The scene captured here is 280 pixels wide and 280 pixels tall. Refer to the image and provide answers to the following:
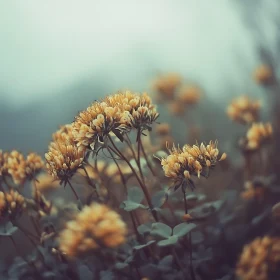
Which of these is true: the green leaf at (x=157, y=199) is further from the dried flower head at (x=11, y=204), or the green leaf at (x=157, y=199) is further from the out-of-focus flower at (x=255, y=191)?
the out-of-focus flower at (x=255, y=191)

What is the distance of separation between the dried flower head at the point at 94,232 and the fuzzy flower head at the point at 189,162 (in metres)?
0.25

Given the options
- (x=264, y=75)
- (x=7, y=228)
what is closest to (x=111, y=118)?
(x=7, y=228)

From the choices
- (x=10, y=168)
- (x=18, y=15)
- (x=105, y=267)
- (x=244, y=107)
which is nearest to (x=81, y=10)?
(x=18, y=15)

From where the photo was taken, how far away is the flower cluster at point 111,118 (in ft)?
4.57

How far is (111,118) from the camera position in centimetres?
139

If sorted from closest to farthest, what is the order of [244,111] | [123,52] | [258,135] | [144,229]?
1. [144,229]
2. [258,135]
3. [244,111]
4. [123,52]

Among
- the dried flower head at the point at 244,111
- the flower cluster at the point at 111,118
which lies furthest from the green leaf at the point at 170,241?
the dried flower head at the point at 244,111

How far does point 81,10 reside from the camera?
3.45 m

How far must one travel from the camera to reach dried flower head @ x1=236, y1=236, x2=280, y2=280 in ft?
4.18

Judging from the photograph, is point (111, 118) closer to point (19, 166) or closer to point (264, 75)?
point (19, 166)

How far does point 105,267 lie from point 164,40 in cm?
289

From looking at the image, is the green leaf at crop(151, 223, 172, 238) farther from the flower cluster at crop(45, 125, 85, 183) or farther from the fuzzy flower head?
the flower cluster at crop(45, 125, 85, 183)

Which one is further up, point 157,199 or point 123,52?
point 123,52

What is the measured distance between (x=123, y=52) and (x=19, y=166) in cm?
273
